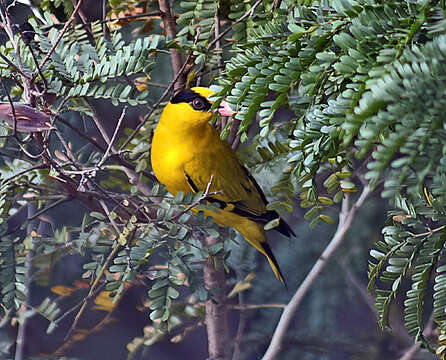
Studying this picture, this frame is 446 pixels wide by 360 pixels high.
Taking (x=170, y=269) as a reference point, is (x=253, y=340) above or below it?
below

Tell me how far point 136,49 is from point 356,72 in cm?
26

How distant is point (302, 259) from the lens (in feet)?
3.82

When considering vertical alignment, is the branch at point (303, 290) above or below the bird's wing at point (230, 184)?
below

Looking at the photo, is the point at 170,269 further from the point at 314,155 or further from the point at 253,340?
the point at 253,340

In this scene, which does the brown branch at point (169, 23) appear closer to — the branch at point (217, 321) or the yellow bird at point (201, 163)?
the yellow bird at point (201, 163)

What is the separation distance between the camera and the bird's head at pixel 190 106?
744 mm

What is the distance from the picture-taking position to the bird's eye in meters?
0.76

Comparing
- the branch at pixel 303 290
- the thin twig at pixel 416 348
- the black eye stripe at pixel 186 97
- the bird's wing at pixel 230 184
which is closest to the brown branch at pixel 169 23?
the black eye stripe at pixel 186 97

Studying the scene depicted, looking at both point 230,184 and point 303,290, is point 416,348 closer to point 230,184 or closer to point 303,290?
point 303,290

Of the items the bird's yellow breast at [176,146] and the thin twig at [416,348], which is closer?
the bird's yellow breast at [176,146]

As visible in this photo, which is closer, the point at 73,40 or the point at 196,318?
the point at 73,40

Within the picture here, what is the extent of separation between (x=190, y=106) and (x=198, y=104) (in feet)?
0.04

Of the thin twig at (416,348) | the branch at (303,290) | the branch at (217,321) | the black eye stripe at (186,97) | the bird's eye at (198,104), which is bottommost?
the thin twig at (416,348)

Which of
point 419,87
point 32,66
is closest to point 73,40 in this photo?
point 32,66
